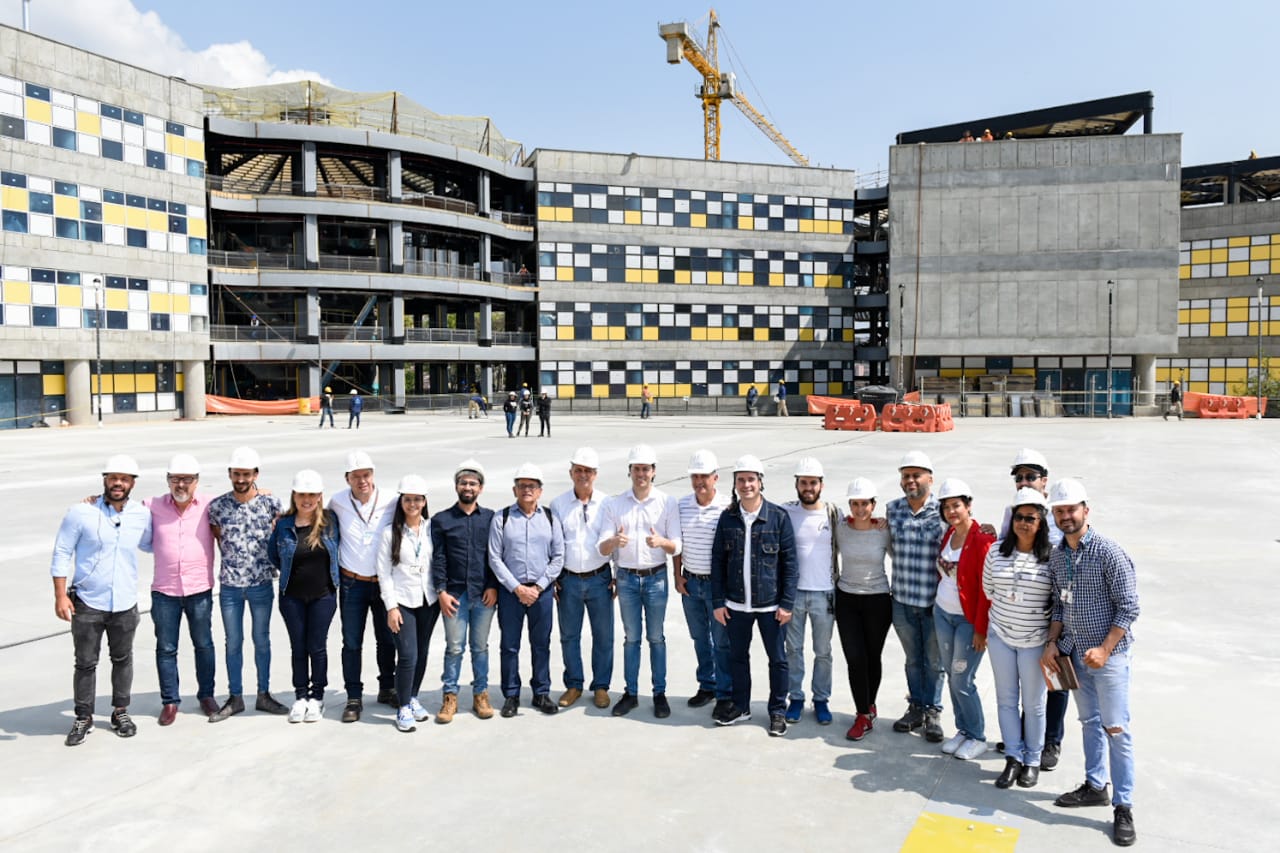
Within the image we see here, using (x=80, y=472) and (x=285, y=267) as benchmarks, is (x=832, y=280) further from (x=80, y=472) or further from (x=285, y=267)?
(x=80, y=472)

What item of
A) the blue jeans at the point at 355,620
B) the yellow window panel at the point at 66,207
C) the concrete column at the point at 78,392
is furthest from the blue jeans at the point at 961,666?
the yellow window panel at the point at 66,207

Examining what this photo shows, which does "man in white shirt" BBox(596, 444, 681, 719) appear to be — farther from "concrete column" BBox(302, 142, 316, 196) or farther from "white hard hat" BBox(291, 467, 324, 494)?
"concrete column" BBox(302, 142, 316, 196)

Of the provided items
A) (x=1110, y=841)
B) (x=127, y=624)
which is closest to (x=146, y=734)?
(x=127, y=624)

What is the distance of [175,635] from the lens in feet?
21.7

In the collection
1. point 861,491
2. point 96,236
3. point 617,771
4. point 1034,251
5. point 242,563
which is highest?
point 1034,251

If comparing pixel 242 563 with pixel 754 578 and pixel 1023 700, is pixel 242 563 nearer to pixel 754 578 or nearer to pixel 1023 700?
pixel 754 578

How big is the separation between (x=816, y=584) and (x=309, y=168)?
170 ft

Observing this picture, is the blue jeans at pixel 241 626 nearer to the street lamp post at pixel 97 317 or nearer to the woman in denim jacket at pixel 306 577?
the woman in denim jacket at pixel 306 577

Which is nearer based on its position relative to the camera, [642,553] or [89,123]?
[642,553]

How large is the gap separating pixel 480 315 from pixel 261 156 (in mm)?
16617

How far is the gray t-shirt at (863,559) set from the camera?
6.37m

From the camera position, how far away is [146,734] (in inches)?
249

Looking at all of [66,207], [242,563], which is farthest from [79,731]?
[66,207]

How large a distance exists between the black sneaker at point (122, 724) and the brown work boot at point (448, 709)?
6.78 ft
